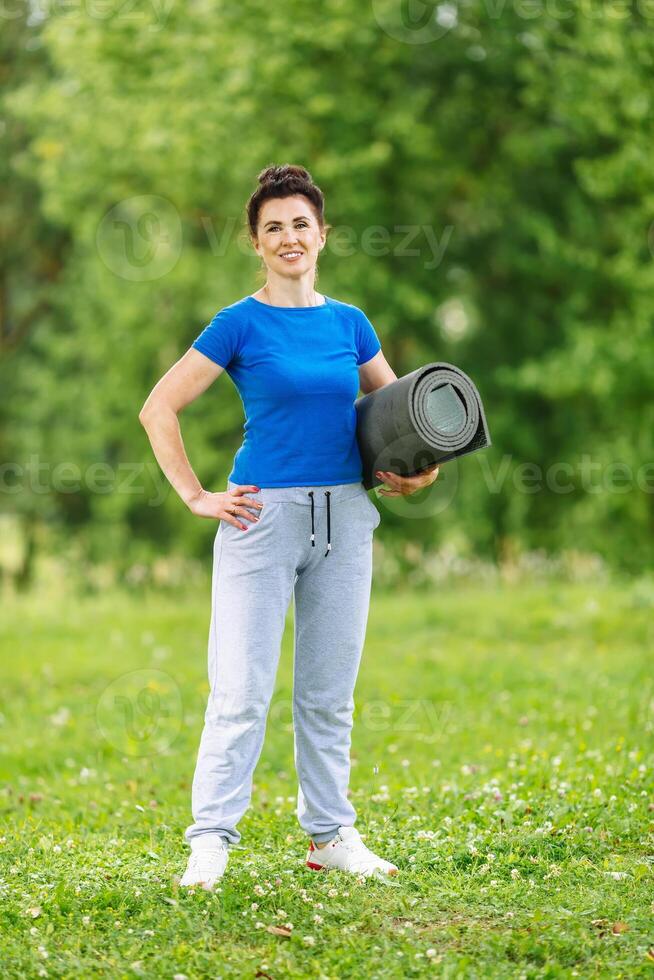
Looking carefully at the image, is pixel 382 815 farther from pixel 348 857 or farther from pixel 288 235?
pixel 288 235

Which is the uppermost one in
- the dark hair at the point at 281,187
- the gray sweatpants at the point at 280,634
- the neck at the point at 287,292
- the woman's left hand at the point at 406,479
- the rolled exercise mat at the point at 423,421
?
the dark hair at the point at 281,187

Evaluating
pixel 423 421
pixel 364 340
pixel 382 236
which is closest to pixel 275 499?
pixel 423 421

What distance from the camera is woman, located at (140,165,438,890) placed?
4070 mm

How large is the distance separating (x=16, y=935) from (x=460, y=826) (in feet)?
6.25

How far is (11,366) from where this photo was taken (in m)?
16.9

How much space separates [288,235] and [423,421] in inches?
31.4

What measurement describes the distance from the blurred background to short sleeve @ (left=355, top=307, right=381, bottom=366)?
878 centimetres

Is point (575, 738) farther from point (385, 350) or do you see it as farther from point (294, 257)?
point (385, 350)

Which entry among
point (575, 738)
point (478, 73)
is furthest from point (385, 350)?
point (575, 738)

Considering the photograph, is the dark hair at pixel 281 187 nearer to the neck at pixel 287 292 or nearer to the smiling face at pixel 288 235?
the smiling face at pixel 288 235

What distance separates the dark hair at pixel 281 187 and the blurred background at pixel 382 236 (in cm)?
900

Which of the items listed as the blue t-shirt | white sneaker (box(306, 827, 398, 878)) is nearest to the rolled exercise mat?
the blue t-shirt

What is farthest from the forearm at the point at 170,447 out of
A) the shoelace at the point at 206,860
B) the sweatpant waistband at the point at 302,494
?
the shoelace at the point at 206,860

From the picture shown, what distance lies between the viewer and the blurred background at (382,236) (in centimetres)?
1307
